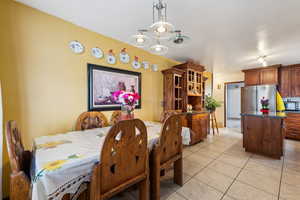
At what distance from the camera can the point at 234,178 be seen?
1934 millimetres

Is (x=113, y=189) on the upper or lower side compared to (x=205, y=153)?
upper

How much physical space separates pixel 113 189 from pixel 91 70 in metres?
1.76

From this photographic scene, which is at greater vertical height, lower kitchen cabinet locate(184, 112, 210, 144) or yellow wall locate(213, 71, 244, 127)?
yellow wall locate(213, 71, 244, 127)

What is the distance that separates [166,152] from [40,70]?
1.93 metres

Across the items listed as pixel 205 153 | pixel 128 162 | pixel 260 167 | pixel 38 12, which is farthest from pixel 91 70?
pixel 260 167

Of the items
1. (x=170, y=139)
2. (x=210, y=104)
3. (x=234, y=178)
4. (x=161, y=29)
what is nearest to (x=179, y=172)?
(x=170, y=139)

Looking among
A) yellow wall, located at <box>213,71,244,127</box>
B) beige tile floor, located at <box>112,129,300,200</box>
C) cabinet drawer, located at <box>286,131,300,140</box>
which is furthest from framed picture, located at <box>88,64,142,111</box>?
cabinet drawer, located at <box>286,131,300,140</box>

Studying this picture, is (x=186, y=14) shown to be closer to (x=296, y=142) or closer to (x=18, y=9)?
(x=18, y=9)

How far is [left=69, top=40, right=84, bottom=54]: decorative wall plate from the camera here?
195 cm

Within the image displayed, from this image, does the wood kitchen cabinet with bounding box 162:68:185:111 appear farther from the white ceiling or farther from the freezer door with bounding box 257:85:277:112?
the freezer door with bounding box 257:85:277:112

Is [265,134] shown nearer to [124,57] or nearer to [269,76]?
[269,76]

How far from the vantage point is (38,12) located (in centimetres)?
169

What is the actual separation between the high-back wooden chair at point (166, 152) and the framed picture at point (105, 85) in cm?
127

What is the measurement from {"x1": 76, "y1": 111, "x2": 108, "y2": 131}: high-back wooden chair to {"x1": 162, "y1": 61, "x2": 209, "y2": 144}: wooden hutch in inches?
68.9
